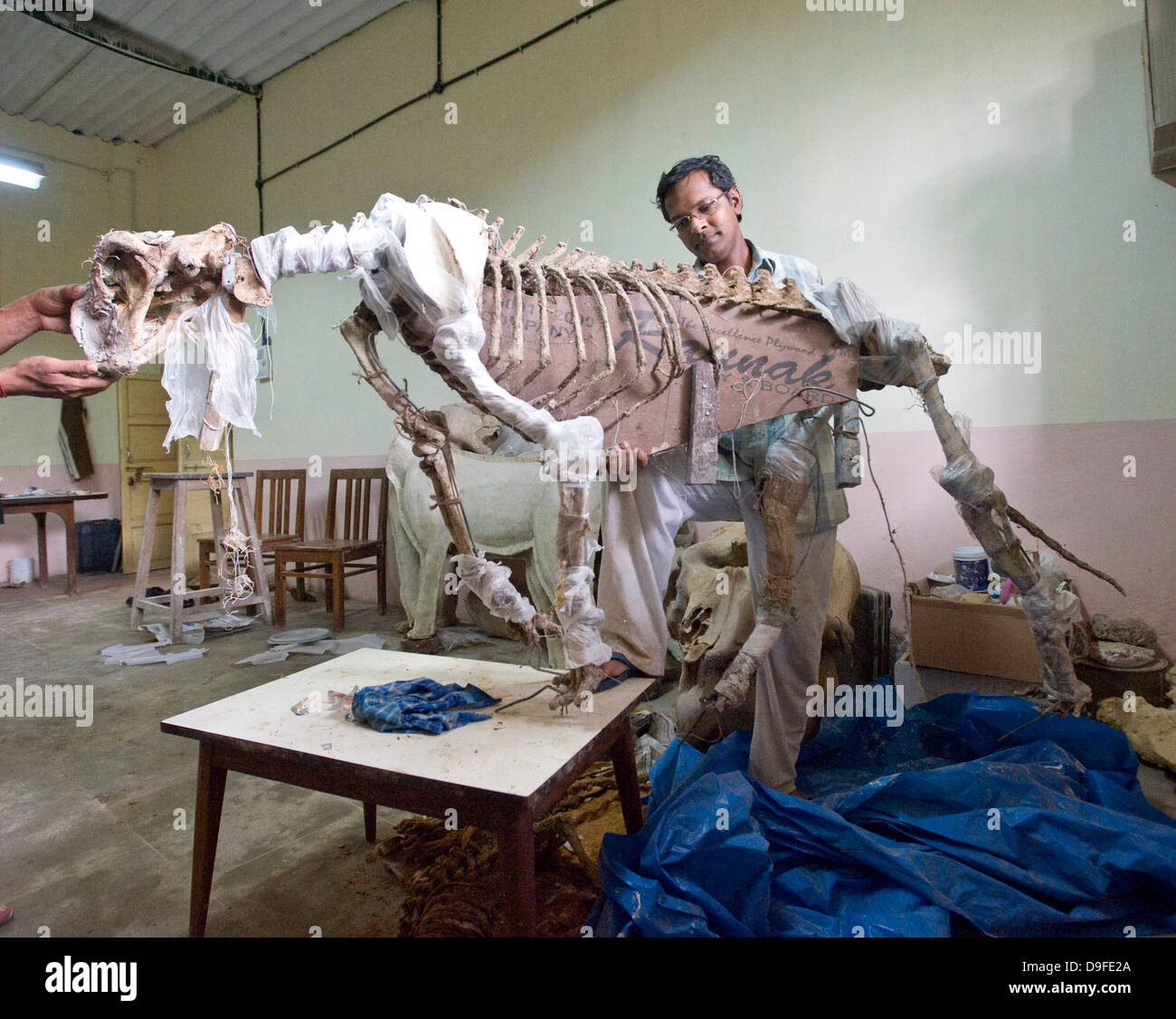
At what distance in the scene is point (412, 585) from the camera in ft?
13.8

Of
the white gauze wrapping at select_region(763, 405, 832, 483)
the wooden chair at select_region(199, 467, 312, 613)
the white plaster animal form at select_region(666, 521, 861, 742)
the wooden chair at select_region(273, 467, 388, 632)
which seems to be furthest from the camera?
the wooden chair at select_region(199, 467, 312, 613)

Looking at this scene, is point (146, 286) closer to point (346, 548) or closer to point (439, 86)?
point (346, 548)

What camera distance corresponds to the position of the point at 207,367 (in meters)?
1.50

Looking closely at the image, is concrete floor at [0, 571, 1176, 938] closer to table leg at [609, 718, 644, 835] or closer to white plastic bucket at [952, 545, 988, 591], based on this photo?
table leg at [609, 718, 644, 835]

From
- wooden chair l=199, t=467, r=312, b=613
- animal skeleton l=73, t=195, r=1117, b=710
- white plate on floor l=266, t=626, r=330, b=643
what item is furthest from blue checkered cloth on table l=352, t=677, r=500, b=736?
wooden chair l=199, t=467, r=312, b=613

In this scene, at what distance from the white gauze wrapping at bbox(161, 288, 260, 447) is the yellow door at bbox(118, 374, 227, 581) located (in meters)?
5.82

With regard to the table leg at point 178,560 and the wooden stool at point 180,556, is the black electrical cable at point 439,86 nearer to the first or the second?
the wooden stool at point 180,556

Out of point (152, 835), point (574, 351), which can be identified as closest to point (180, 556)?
point (152, 835)

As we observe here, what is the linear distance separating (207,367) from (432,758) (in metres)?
1.02

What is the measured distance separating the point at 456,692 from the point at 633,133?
3541 millimetres

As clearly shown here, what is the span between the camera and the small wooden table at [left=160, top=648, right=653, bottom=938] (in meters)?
1.27

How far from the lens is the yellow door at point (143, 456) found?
6930mm

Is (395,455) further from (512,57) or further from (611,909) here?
(611,909)

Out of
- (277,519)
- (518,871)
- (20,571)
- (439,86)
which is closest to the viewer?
(518,871)
